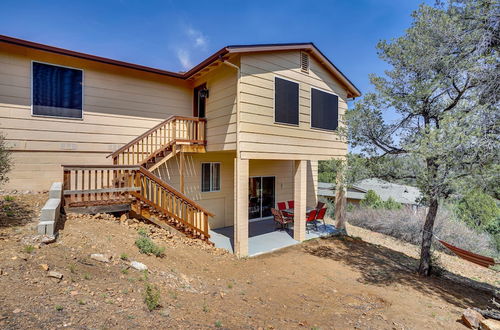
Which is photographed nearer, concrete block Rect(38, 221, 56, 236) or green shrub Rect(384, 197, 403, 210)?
concrete block Rect(38, 221, 56, 236)

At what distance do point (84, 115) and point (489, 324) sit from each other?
11213 mm

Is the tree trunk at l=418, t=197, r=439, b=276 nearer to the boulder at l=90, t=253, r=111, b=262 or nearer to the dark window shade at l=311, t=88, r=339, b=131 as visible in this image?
the dark window shade at l=311, t=88, r=339, b=131

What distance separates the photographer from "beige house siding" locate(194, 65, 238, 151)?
7.47 metres

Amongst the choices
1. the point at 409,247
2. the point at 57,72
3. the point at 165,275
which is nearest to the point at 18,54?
the point at 57,72

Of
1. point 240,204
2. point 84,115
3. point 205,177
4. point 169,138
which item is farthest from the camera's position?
point 205,177

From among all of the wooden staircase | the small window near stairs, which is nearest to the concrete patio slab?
the wooden staircase

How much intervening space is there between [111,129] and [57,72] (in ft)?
7.30

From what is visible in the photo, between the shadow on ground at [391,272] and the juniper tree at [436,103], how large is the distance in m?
0.66

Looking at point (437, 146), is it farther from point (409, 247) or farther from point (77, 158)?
point (77, 158)

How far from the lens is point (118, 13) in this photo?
432 inches

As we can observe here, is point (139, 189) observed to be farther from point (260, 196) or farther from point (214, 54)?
point (260, 196)

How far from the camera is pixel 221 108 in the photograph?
799 centimetres

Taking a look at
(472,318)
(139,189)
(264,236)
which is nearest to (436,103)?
(472,318)

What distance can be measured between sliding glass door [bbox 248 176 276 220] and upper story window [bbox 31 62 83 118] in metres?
7.33
